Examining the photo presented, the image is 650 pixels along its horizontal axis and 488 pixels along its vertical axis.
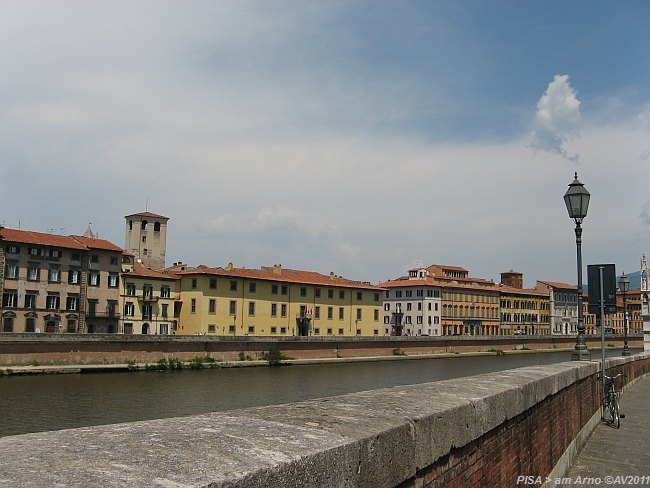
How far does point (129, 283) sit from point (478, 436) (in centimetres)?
6235

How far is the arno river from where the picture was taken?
2581cm

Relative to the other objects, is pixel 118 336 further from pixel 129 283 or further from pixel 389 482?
pixel 389 482

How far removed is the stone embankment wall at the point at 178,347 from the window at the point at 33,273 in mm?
14761

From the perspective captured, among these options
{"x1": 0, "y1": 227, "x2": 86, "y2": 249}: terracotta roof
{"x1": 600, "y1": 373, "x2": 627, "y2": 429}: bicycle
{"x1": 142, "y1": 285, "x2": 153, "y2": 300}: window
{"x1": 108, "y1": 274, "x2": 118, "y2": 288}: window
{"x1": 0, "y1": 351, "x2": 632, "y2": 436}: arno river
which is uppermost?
{"x1": 0, "y1": 227, "x2": 86, "y2": 249}: terracotta roof

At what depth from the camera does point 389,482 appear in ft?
9.54

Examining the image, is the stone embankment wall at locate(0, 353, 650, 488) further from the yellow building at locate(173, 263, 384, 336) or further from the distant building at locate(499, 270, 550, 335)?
the distant building at locate(499, 270, 550, 335)

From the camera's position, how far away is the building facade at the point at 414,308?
9112cm

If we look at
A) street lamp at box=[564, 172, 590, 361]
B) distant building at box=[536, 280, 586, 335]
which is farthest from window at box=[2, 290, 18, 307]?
distant building at box=[536, 280, 586, 335]

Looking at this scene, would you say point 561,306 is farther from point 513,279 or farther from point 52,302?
point 52,302

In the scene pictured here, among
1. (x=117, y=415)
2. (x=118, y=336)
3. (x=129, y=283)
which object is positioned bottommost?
(x=117, y=415)

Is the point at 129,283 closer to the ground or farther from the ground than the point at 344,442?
farther from the ground

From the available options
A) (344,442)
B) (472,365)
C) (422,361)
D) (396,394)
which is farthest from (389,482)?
(422,361)

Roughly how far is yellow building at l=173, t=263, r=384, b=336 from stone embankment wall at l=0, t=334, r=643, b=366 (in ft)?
25.0

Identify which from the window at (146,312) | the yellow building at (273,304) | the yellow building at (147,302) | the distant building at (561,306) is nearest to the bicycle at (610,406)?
the yellow building at (273,304)
